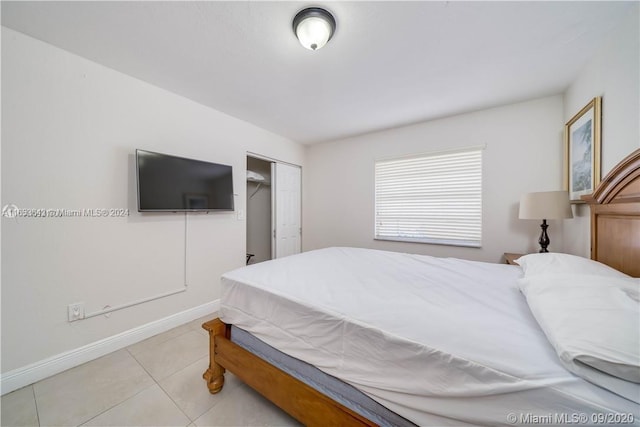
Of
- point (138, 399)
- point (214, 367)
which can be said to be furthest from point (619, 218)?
point (138, 399)

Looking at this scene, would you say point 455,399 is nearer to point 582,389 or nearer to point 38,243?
point 582,389

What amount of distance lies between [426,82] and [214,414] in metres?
3.07

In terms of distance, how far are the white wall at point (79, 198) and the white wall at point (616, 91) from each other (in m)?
3.53

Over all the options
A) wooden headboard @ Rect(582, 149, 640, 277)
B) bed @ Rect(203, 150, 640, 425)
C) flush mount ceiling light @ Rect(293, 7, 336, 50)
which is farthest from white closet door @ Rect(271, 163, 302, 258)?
wooden headboard @ Rect(582, 149, 640, 277)

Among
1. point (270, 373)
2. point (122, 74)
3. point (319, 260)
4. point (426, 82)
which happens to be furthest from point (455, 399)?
point (122, 74)

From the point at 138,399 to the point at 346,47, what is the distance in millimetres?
2831

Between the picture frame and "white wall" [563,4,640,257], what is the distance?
0.05m

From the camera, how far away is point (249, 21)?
144 centimetres

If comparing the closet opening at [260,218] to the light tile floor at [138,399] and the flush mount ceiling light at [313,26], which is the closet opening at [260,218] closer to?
the light tile floor at [138,399]

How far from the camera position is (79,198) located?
1.78 metres

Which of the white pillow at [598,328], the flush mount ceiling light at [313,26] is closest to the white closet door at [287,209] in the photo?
the flush mount ceiling light at [313,26]

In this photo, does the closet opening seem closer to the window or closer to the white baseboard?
the white baseboard

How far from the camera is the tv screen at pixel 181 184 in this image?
202cm

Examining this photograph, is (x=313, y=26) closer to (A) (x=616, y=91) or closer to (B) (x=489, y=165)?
(A) (x=616, y=91)
